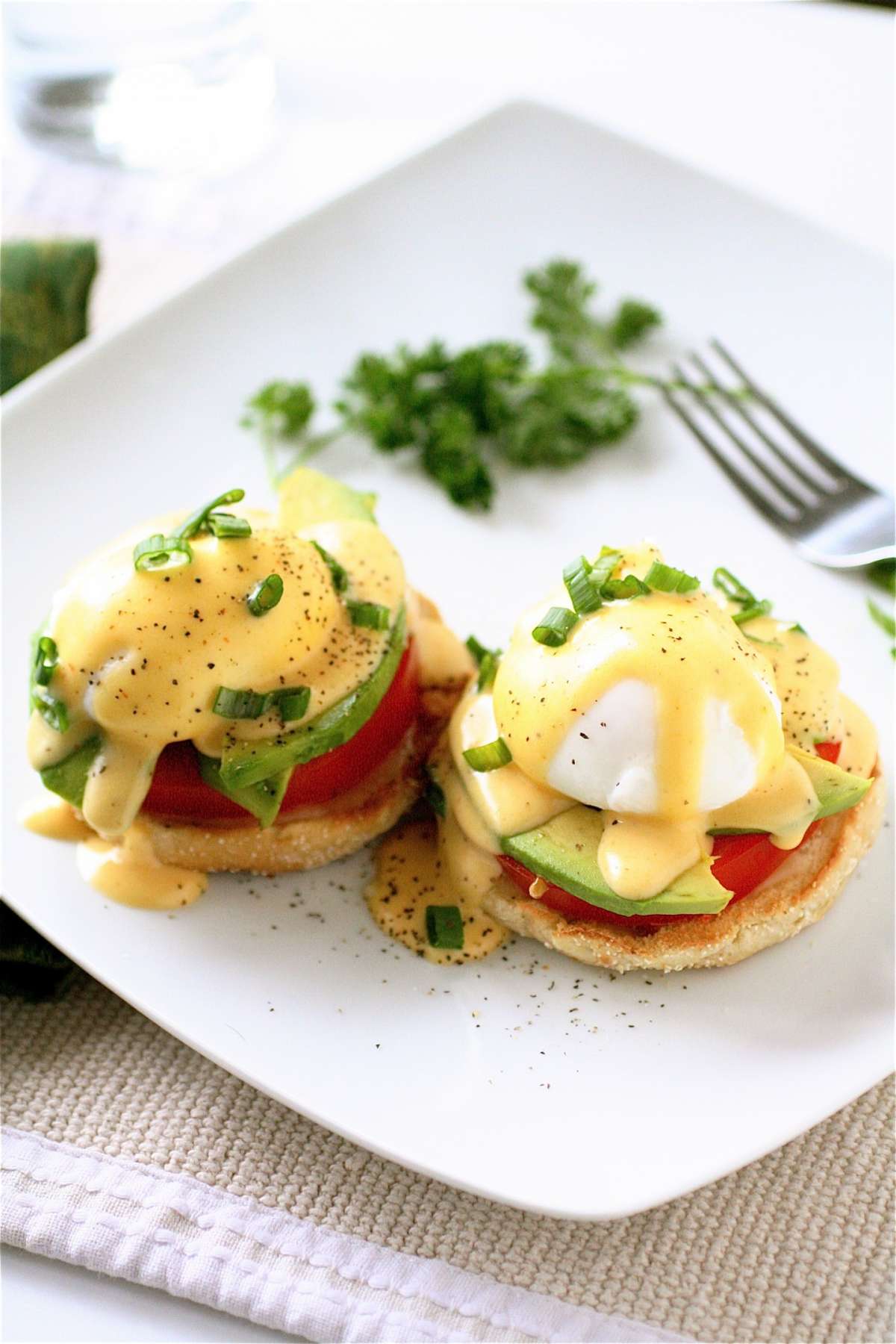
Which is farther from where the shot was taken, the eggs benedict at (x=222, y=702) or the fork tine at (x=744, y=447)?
the fork tine at (x=744, y=447)

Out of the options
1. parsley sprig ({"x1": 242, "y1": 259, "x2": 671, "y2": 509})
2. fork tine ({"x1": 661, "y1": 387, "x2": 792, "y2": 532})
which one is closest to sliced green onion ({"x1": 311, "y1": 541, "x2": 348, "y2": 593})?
parsley sprig ({"x1": 242, "y1": 259, "x2": 671, "y2": 509})

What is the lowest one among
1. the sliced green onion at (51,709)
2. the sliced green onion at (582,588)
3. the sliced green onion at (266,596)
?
the sliced green onion at (51,709)

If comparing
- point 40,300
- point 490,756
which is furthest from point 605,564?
point 40,300

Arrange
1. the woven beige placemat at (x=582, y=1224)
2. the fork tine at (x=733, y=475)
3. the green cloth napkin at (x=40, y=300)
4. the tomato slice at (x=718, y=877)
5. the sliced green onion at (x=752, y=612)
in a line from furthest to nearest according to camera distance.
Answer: the green cloth napkin at (x=40, y=300)
the fork tine at (x=733, y=475)
the sliced green onion at (x=752, y=612)
the tomato slice at (x=718, y=877)
the woven beige placemat at (x=582, y=1224)

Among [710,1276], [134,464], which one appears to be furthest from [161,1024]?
[134,464]

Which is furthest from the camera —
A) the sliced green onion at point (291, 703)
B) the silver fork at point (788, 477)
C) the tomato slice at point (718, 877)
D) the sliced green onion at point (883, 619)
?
the silver fork at point (788, 477)

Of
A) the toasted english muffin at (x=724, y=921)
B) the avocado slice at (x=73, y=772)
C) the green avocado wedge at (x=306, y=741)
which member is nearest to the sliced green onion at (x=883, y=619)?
the toasted english muffin at (x=724, y=921)

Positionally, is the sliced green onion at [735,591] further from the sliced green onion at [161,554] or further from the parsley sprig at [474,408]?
the sliced green onion at [161,554]

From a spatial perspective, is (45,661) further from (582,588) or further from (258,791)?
(582,588)
